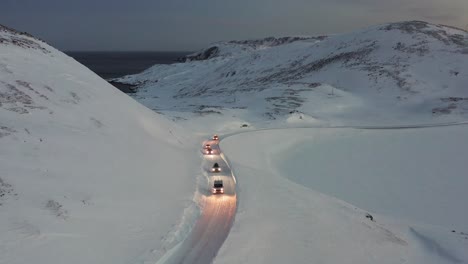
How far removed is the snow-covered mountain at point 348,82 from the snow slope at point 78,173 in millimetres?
33757

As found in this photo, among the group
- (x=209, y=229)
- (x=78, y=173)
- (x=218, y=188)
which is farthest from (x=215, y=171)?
(x=78, y=173)

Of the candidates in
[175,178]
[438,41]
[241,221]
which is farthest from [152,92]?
[241,221]

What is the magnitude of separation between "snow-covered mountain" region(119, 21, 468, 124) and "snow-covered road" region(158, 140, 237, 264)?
4331cm

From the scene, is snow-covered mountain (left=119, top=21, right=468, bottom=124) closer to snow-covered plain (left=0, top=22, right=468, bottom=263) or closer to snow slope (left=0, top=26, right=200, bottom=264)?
snow-covered plain (left=0, top=22, right=468, bottom=263)

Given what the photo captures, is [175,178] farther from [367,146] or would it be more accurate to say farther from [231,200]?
[367,146]

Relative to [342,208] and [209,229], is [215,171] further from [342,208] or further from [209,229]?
[209,229]

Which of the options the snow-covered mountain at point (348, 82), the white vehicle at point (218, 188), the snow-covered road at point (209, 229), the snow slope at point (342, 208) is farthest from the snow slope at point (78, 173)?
the snow-covered mountain at point (348, 82)

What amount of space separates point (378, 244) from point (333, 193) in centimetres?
1367

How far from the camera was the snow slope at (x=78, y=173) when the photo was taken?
20.1 metres

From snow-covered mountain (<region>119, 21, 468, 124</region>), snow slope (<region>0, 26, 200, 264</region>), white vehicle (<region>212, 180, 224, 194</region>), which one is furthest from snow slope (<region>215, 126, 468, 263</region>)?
snow-covered mountain (<region>119, 21, 468, 124</region>)

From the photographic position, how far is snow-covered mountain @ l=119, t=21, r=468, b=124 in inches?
3501

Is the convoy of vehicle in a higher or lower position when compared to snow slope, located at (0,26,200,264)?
lower

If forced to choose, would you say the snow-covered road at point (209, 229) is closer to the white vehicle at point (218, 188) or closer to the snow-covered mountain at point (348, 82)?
the white vehicle at point (218, 188)

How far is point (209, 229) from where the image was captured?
2450 centimetres
